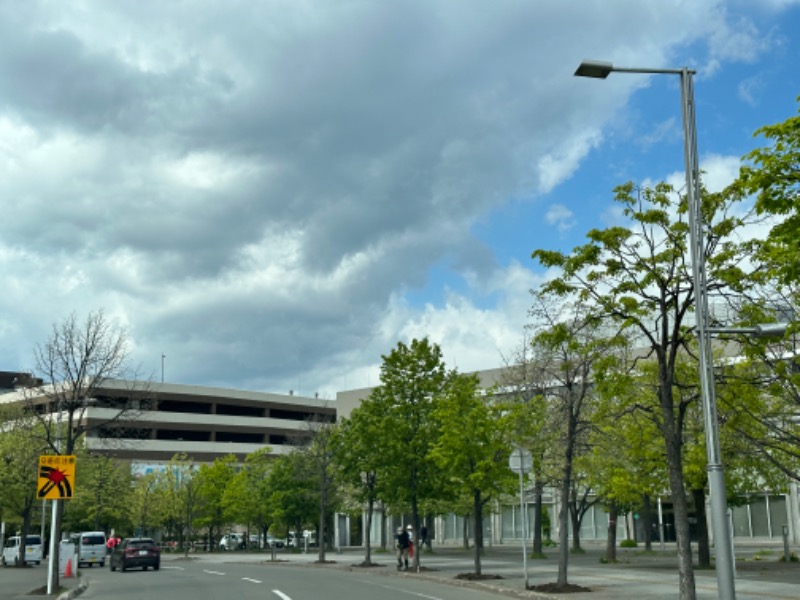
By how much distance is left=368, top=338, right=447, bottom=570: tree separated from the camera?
113ft

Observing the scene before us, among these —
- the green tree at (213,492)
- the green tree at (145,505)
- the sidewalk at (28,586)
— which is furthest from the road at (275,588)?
the green tree at (145,505)

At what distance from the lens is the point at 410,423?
3528 centimetres

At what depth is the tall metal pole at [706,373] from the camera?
12523 mm

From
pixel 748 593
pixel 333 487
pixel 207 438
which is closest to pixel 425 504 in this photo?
pixel 333 487

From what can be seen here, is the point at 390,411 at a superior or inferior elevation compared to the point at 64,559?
superior

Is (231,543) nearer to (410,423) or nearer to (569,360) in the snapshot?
(410,423)

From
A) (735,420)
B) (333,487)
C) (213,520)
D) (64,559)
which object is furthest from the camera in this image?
(213,520)

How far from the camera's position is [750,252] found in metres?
17.2

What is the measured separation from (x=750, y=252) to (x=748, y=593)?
8553 mm

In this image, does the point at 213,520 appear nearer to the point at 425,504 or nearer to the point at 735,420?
the point at 425,504

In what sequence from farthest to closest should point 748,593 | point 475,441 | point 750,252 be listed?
point 475,441 → point 748,593 → point 750,252

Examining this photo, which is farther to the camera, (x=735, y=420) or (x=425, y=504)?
(x=425, y=504)

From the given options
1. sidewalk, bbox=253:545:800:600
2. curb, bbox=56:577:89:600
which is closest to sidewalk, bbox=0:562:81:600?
curb, bbox=56:577:89:600

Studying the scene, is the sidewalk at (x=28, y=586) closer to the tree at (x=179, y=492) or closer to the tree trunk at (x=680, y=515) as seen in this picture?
the tree trunk at (x=680, y=515)
